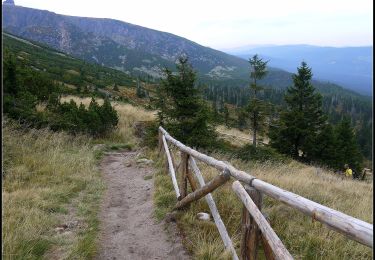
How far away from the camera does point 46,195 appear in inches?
274

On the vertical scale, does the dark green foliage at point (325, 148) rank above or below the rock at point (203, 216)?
below

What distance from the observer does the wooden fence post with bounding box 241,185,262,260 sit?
391 centimetres

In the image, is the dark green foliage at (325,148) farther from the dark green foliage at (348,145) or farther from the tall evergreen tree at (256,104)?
the tall evergreen tree at (256,104)

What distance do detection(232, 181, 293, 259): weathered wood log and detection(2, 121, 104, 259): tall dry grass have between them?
241 centimetres

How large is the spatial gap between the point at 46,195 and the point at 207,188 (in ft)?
11.4

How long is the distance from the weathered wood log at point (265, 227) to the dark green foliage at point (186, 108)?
8.98m

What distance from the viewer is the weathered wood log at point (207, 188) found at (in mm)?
4734

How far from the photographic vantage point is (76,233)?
5.73 metres

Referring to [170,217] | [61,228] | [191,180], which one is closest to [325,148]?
[191,180]

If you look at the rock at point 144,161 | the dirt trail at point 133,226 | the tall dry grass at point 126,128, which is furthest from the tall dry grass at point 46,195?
the tall dry grass at point 126,128

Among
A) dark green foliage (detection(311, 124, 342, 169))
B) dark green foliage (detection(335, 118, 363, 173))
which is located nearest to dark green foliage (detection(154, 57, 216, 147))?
dark green foliage (detection(311, 124, 342, 169))

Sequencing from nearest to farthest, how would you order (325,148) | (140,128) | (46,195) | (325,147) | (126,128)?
(46,195)
(126,128)
(140,128)
(325,148)
(325,147)

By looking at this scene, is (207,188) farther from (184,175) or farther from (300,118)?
(300,118)

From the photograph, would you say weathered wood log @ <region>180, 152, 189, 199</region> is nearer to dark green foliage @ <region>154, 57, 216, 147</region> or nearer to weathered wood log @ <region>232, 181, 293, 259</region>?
weathered wood log @ <region>232, 181, 293, 259</region>
